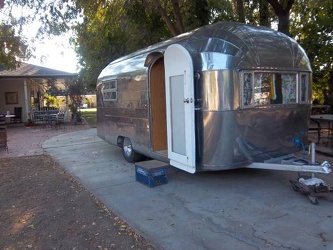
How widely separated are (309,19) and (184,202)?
13.8 m

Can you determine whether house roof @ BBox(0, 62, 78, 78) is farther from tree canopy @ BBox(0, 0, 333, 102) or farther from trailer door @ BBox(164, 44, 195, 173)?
trailer door @ BBox(164, 44, 195, 173)

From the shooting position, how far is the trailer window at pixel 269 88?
5453 millimetres

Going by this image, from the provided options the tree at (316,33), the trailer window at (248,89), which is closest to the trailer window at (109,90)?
the trailer window at (248,89)

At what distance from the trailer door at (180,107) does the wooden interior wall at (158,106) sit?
0.91 metres

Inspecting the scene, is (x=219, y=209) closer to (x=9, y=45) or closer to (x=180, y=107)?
(x=180, y=107)

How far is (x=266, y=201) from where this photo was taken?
17.2ft

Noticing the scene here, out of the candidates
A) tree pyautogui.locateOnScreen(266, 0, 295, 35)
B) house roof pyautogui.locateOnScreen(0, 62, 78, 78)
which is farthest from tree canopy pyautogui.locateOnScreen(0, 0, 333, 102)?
house roof pyautogui.locateOnScreen(0, 62, 78, 78)

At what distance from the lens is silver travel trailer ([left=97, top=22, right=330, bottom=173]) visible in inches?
210

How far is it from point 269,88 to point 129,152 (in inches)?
159

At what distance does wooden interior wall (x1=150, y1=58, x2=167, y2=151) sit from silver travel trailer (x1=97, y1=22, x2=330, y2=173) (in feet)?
1.34

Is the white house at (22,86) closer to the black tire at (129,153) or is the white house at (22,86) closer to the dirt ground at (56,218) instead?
the black tire at (129,153)

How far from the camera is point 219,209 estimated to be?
198 inches

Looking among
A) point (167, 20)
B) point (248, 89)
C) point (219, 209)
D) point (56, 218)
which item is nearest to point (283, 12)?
point (167, 20)

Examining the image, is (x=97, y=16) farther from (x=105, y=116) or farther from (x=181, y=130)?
(x=181, y=130)
